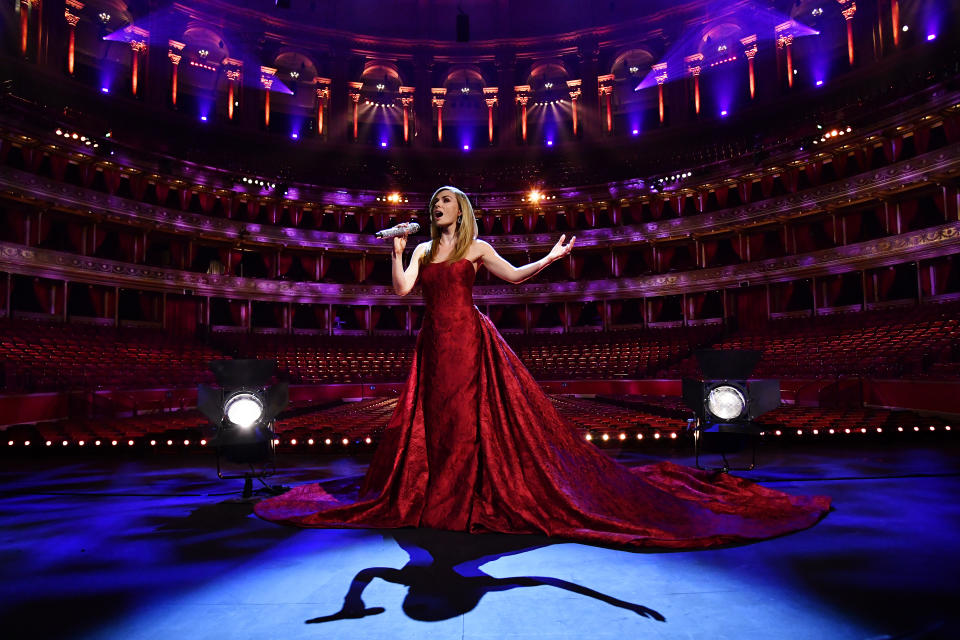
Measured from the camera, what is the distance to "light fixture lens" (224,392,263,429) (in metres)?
3.85

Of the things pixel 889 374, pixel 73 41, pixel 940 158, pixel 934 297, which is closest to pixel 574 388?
pixel 889 374

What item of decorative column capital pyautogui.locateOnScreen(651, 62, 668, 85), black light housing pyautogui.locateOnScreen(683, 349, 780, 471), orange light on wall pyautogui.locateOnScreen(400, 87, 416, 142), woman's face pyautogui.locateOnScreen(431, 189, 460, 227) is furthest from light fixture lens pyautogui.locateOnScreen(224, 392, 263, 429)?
decorative column capital pyautogui.locateOnScreen(651, 62, 668, 85)

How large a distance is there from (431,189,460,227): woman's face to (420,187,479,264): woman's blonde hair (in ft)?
0.06

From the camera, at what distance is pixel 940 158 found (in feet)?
52.7

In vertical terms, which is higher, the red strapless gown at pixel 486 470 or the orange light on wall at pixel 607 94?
the orange light on wall at pixel 607 94

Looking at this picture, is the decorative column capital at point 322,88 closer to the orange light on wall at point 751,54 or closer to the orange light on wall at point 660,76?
the orange light on wall at point 660,76

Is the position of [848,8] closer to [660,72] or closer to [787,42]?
[787,42]

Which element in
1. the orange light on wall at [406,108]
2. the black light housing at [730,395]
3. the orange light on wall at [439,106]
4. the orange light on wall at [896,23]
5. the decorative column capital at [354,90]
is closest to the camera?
the black light housing at [730,395]

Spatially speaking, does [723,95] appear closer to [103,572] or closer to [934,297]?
[934,297]

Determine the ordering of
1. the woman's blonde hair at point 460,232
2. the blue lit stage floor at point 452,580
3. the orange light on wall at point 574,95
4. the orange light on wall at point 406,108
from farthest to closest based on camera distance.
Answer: the orange light on wall at point 406,108 < the orange light on wall at point 574,95 < the woman's blonde hair at point 460,232 < the blue lit stage floor at point 452,580

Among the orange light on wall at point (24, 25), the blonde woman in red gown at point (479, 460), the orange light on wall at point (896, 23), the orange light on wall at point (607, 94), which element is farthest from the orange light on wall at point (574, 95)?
the blonde woman in red gown at point (479, 460)

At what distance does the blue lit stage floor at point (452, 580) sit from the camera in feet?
6.20

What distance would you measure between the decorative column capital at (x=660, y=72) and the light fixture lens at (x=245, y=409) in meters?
26.4

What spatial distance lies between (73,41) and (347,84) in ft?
Result: 34.3
